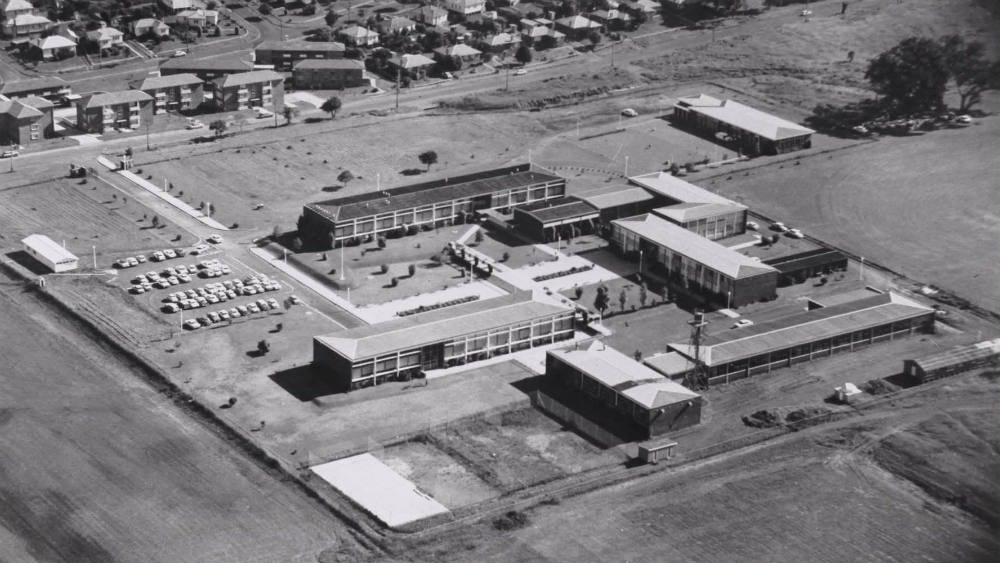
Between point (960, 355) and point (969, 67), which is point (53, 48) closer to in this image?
point (969, 67)

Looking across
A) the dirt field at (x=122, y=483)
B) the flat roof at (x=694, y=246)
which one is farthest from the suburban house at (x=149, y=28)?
the dirt field at (x=122, y=483)

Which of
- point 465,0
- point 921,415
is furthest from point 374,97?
point 921,415

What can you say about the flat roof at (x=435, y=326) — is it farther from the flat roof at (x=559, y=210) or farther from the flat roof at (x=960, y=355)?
the flat roof at (x=960, y=355)

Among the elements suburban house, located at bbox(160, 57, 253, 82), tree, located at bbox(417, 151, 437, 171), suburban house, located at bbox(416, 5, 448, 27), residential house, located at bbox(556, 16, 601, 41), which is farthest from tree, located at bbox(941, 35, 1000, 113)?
suburban house, located at bbox(160, 57, 253, 82)

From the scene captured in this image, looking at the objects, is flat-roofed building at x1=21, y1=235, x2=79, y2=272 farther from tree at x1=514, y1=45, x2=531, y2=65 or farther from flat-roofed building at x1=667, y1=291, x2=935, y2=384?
tree at x1=514, y1=45, x2=531, y2=65

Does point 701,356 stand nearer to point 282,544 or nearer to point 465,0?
A: point 282,544

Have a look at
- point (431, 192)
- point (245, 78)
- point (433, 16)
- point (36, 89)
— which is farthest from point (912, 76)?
point (36, 89)
